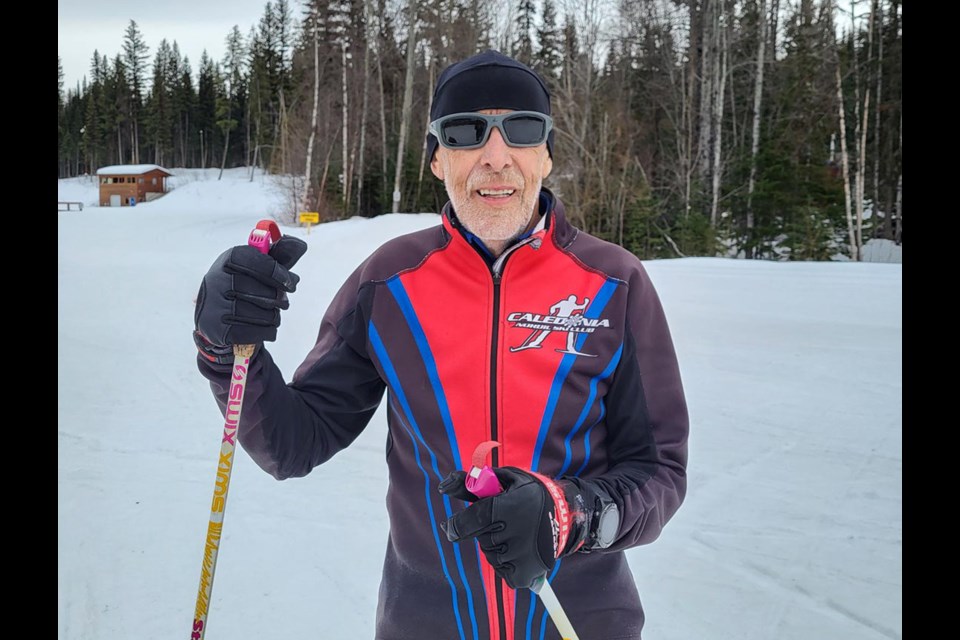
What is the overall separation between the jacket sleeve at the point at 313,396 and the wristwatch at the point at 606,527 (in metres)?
0.70

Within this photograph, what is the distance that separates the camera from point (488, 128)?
1730mm

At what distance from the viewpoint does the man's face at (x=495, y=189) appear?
1723mm

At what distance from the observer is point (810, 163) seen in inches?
656

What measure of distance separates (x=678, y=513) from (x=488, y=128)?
2.84 metres

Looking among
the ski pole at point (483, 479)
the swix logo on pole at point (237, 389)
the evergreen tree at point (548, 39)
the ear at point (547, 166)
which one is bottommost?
the ski pole at point (483, 479)

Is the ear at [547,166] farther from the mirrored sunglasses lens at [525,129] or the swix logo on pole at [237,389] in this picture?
the swix logo on pole at [237,389]

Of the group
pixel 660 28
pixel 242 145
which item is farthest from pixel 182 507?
pixel 242 145

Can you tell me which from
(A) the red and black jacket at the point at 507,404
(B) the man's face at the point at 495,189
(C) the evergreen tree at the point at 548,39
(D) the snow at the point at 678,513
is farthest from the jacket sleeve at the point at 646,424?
(C) the evergreen tree at the point at 548,39

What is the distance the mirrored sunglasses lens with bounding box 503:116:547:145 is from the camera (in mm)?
1738

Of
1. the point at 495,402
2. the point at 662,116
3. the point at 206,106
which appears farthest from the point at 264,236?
the point at 206,106

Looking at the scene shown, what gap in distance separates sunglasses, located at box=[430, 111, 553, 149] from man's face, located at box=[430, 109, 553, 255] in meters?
0.01

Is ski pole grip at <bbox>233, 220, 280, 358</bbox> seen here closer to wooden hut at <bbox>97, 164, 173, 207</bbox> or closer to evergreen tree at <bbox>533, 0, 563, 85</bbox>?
evergreen tree at <bbox>533, 0, 563, 85</bbox>

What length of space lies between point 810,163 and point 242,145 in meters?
46.1

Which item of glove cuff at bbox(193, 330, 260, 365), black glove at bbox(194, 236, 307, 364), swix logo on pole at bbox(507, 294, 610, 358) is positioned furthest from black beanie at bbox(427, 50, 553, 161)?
glove cuff at bbox(193, 330, 260, 365)
